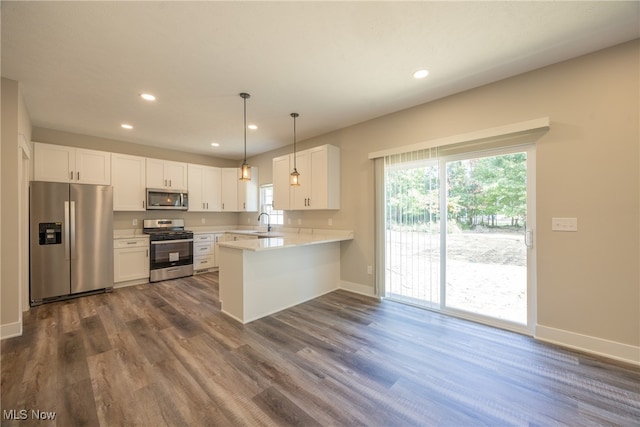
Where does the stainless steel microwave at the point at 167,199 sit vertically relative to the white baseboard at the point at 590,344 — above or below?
above

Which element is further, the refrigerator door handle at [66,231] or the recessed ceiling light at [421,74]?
the refrigerator door handle at [66,231]

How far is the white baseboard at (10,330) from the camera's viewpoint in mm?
2543

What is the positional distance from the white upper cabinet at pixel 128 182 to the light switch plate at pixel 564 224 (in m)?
6.16

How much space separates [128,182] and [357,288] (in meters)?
4.57

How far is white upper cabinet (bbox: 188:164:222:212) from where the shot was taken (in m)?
5.45

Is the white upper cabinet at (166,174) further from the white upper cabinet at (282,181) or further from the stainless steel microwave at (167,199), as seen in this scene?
the white upper cabinet at (282,181)

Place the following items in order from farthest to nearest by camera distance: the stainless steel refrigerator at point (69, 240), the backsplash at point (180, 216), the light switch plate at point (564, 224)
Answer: the backsplash at point (180, 216), the stainless steel refrigerator at point (69, 240), the light switch plate at point (564, 224)

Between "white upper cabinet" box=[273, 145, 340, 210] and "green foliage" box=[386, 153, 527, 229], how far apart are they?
92 centimetres

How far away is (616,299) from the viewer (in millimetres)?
2162

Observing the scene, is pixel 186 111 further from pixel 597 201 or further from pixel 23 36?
pixel 597 201

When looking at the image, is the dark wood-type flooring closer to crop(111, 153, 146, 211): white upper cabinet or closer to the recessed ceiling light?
crop(111, 153, 146, 211): white upper cabinet

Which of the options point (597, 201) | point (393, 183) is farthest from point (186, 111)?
point (597, 201)

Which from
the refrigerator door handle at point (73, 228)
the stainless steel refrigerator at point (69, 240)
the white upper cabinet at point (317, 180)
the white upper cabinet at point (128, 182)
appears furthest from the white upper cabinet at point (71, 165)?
the white upper cabinet at point (317, 180)

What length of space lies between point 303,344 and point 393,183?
241cm
